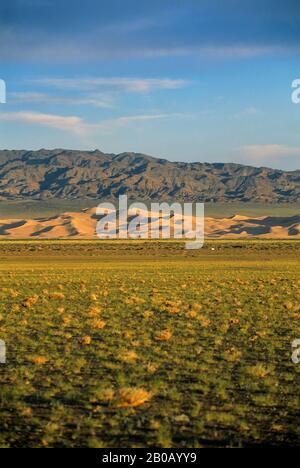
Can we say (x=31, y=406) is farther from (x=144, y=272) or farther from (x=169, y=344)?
(x=144, y=272)

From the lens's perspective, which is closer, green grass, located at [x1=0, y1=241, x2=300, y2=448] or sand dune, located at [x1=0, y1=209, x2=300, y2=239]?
green grass, located at [x1=0, y1=241, x2=300, y2=448]

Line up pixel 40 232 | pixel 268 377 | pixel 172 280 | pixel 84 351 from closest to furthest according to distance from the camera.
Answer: pixel 268 377, pixel 84 351, pixel 172 280, pixel 40 232

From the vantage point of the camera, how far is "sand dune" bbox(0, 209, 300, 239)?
156875 mm

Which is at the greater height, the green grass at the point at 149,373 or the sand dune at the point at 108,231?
the sand dune at the point at 108,231

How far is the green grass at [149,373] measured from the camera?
9305 mm

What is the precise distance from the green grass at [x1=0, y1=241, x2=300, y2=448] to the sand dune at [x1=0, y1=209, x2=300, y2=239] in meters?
131

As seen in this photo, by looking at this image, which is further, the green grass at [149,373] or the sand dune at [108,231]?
the sand dune at [108,231]

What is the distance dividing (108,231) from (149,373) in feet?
511

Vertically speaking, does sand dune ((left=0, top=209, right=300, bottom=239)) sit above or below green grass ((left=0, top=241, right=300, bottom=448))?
above

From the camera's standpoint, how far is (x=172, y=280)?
37.3 metres

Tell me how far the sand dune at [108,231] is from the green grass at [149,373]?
431 ft

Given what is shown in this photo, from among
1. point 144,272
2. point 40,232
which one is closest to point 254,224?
point 40,232

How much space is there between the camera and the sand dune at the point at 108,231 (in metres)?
157

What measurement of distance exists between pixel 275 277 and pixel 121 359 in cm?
2658
